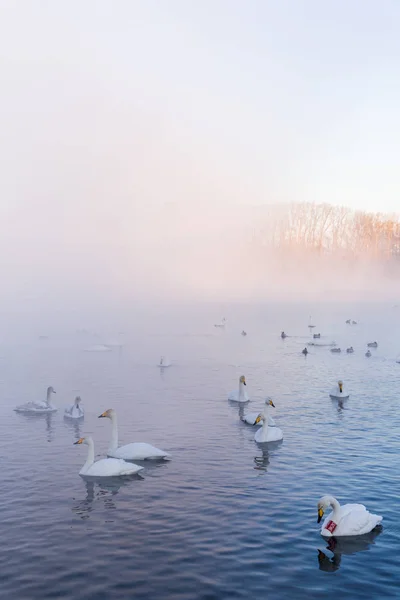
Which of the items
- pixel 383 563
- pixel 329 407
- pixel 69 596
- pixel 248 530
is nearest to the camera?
pixel 69 596

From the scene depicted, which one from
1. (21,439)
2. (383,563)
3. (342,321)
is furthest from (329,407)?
(342,321)

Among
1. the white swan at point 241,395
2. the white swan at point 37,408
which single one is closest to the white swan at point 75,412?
the white swan at point 37,408

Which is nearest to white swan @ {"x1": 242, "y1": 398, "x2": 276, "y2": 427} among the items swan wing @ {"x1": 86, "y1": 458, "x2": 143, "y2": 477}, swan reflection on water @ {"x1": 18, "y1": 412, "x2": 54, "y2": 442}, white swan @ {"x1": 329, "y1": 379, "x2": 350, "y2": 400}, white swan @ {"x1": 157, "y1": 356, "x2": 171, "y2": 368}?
white swan @ {"x1": 329, "y1": 379, "x2": 350, "y2": 400}

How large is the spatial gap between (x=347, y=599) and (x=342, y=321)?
271 ft

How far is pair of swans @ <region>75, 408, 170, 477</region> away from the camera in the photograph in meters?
19.8

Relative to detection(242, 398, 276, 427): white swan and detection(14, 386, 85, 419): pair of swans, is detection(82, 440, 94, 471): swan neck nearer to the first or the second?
detection(14, 386, 85, 419): pair of swans

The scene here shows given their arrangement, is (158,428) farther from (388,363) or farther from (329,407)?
(388,363)

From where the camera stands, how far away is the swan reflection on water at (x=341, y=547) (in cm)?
1409

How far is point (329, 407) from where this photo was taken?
3130 cm

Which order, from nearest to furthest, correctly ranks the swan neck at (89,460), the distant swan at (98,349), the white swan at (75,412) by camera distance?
the swan neck at (89,460), the white swan at (75,412), the distant swan at (98,349)

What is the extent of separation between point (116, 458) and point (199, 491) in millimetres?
4070

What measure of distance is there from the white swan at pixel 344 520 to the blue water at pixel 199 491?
0.36 metres

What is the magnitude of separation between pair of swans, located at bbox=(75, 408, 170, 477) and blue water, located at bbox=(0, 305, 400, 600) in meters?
0.39

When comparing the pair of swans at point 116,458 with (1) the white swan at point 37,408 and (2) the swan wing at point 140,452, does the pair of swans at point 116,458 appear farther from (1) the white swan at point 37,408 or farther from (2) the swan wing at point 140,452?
(1) the white swan at point 37,408
